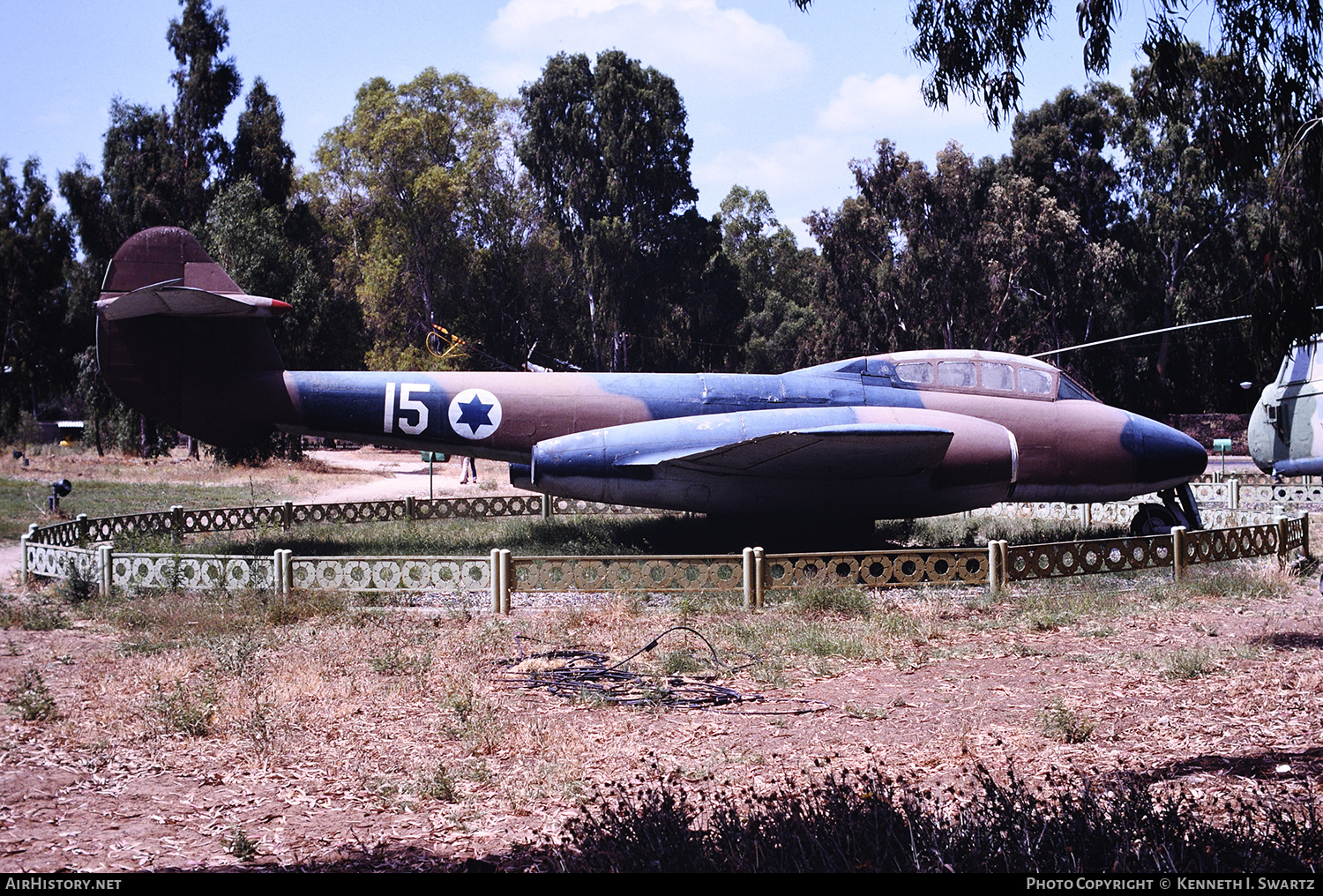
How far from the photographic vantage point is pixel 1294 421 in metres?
14.1

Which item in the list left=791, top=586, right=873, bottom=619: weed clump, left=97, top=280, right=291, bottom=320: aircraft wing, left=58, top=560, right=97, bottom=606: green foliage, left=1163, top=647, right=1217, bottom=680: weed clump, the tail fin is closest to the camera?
left=1163, top=647, right=1217, bottom=680: weed clump

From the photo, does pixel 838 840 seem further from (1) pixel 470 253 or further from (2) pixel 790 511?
(1) pixel 470 253

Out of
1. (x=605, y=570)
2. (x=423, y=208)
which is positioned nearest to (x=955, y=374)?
(x=605, y=570)

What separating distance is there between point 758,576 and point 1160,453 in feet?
26.2

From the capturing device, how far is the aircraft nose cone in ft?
51.1

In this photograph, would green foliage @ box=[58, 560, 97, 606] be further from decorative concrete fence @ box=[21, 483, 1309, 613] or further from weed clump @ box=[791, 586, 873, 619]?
weed clump @ box=[791, 586, 873, 619]

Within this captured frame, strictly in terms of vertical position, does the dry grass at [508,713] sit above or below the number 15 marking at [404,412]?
below

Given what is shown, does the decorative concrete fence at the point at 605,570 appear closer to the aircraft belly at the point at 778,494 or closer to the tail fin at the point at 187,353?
the aircraft belly at the point at 778,494

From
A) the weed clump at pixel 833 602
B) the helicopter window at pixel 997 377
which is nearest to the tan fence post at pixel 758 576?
the weed clump at pixel 833 602

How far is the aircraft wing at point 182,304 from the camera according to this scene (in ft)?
47.2

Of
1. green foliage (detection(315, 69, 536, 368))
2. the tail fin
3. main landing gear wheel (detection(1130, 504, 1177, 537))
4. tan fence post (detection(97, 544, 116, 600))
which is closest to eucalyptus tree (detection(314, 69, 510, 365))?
green foliage (detection(315, 69, 536, 368))

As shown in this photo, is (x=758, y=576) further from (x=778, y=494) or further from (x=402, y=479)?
(x=402, y=479)

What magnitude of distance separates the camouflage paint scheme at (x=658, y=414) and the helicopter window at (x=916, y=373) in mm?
21

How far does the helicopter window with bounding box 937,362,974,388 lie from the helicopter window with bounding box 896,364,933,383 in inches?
5.7
